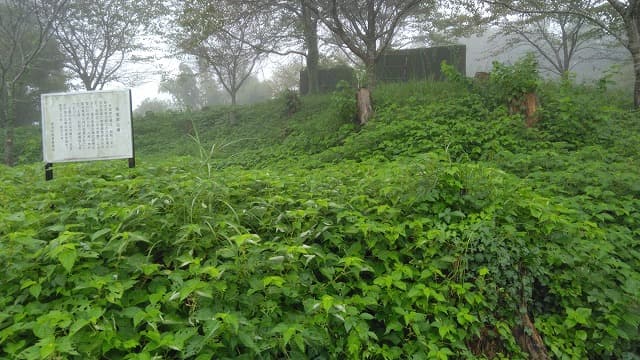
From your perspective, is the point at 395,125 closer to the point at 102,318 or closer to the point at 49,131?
the point at 49,131

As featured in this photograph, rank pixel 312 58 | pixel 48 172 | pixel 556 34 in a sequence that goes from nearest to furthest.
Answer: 1. pixel 48 172
2. pixel 312 58
3. pixel 556 34

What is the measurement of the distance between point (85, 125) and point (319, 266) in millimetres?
3270

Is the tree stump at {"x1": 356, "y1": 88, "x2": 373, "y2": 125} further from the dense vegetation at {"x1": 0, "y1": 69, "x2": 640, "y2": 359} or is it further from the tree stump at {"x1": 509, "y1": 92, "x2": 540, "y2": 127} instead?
the dense vegetation at {"x1": 0, "y1": 69, "x2": 640, "y2": 359}

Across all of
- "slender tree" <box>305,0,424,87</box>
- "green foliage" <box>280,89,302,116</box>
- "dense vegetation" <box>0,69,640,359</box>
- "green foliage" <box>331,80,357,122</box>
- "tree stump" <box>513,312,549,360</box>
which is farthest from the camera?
"green foliage" <box>280,89,302,116</box>

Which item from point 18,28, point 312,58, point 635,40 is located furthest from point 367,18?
point 18,28

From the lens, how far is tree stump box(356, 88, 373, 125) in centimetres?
852

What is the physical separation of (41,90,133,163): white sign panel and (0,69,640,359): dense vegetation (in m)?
0.30

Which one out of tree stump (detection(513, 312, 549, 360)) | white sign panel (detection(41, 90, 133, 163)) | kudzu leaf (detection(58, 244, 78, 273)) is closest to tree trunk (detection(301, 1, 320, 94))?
white sign panel (detection(41, 90, 133, 163))

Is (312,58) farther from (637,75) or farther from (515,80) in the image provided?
(637,75)

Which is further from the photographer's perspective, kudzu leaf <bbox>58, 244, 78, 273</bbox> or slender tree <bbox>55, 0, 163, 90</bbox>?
slender tree <bbox>55, 0, 163, 90</bbox>

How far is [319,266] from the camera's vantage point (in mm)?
2521

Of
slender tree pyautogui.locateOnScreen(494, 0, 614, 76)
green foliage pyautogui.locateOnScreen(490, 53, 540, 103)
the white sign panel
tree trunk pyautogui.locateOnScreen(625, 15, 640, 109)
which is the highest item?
slender tree pyautogui.locateOnScreen(494, 0, 614, 76)

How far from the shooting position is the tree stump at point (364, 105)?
8525mm

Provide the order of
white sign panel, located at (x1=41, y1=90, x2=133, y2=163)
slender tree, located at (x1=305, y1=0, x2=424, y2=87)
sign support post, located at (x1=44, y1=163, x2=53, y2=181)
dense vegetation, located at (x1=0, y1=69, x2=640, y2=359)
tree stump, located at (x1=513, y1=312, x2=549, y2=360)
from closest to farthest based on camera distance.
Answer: dense vegetation, located at (x1=0, y1=69, x2=640, y2=359), tree stump, located at (x1=513, y1=312, x2=549, y2=360), sign support post, located at (x1=44, y1=163, x2=53, y2=181), white sign panel, located at (x1=41, y1=90, x2=133, y2=163), slender tree, located at (x1=305, y1=0, x2=424, y2=87)
